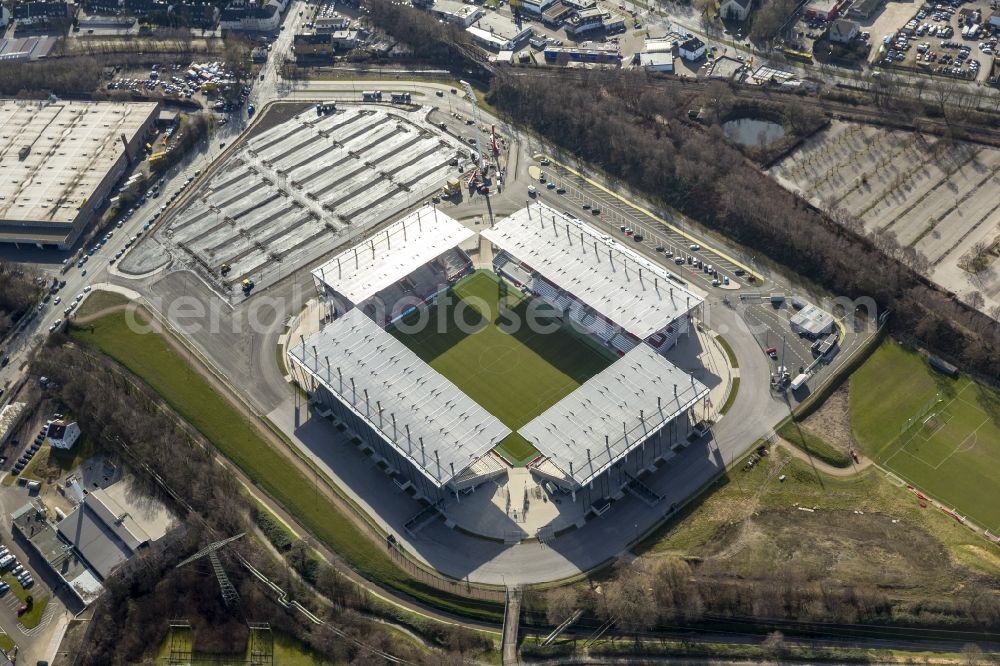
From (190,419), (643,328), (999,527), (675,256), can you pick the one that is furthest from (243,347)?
(999,527)

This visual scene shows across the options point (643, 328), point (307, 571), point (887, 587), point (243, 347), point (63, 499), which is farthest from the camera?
point (243, 347)

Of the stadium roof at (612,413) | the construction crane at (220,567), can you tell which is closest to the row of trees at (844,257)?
the stadium roof at (612,413)

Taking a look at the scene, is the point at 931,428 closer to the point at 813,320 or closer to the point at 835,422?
the point at 835,422

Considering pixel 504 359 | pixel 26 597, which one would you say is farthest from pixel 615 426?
pixel 26 597

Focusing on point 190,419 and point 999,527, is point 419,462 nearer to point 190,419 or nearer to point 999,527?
point 190,419

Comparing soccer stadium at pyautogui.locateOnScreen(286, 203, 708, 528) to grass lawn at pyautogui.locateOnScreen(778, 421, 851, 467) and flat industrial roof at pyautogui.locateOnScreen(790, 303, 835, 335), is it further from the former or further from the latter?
flat industrial roof at pyautogui.locateOnScreen(790, 303, 835, 335)
